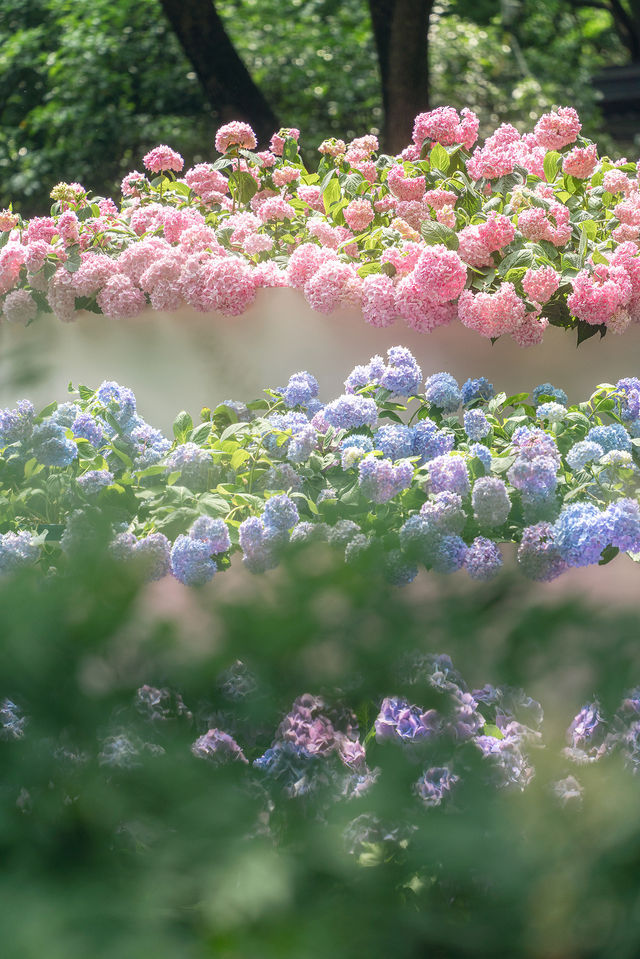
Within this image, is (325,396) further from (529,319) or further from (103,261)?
(103,261)

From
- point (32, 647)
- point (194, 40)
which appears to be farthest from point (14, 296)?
point (194, 40)

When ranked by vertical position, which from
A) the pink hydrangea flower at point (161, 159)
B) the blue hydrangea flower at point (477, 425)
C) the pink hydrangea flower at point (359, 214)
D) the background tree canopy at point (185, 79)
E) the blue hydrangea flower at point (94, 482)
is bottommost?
the blue hydrangea flower at point (94, 482)

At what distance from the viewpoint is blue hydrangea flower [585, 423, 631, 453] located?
280cm

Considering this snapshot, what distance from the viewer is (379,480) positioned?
100 inches

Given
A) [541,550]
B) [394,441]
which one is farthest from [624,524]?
[394,441]

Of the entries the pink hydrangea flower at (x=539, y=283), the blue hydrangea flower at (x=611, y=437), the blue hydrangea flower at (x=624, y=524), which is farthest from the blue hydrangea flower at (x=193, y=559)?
the pink hydrangea flower at (x=539, y=283)

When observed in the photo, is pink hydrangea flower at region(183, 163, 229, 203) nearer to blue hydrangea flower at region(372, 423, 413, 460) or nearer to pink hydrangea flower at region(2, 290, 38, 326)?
pink hydrangea flower at region(2, 290, 38, 326)

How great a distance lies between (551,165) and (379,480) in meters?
2.22

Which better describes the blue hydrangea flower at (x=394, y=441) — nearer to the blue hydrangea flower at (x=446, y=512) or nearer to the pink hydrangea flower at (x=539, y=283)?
the blue hydrangea flower at (x=446, y=512)

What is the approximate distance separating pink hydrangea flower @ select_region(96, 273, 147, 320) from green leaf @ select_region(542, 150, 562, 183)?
1.71m

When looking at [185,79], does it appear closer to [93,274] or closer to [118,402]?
[93,274]

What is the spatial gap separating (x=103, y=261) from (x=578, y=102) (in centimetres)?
1067

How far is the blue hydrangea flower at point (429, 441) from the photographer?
2920mm

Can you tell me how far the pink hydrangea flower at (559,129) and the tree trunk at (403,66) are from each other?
588cm
